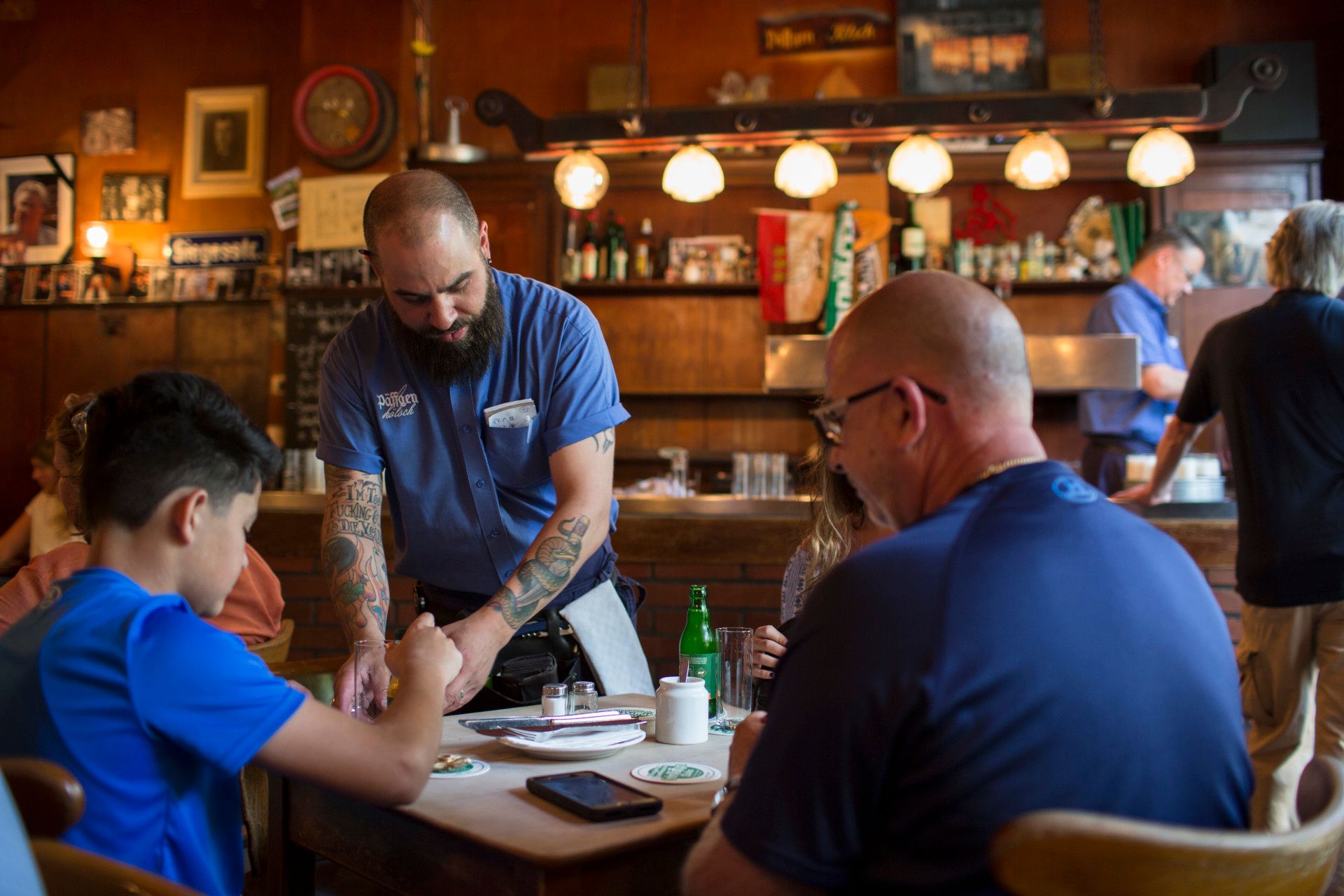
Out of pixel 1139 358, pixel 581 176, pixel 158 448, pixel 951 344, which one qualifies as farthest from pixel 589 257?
pixel 951 344

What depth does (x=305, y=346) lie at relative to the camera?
651 centimetres

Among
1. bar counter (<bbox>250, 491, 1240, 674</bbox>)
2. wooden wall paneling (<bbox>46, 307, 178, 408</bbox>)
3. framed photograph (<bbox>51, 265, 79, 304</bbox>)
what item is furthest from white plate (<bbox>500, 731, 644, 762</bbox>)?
framed photograph (<bbox>51, 265, 79, 304</bbox>)

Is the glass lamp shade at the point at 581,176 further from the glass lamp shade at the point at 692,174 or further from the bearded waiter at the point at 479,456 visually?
the bearded waiter at the point at 479,456

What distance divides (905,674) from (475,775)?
0.85m

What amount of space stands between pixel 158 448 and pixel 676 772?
0.81 m

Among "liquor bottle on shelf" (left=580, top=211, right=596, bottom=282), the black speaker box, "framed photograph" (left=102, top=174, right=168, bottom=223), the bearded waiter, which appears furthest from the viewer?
"framed photograph" (left=102, top=174, right=168, bottom=223)

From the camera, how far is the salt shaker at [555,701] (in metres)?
1.91

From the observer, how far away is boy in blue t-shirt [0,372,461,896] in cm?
118

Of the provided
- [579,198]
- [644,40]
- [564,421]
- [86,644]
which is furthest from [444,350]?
[644,40]

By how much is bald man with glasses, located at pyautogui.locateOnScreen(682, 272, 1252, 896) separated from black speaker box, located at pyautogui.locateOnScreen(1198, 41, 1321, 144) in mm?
5910

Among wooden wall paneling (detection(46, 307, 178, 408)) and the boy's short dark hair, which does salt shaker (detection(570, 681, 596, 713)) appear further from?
wooden wall paneling (detection(46, 307, 178, 408))

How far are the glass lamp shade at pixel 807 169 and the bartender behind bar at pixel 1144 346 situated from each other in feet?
5.38

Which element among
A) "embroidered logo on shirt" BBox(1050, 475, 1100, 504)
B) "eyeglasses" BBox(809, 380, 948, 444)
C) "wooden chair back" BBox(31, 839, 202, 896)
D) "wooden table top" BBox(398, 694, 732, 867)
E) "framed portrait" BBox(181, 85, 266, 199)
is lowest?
"wooden table top" BBox(398, 694, 732, 867)

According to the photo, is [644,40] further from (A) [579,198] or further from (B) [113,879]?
(B) [113,879]
